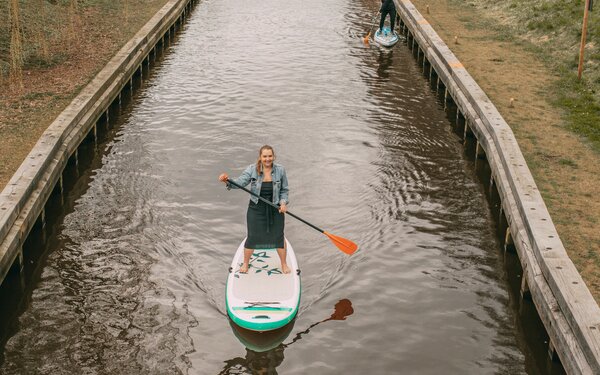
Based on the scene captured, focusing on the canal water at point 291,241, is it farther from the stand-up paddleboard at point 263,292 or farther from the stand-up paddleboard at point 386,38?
the stand-up paddleboard at point 386,38

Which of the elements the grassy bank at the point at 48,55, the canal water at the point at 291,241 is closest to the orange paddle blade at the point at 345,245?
the canal water at the point at 291,241

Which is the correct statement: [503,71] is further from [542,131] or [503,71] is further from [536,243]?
[536,243]

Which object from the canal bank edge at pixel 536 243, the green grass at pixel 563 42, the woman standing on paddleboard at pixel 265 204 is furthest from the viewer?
the green grass at pixel 563 42

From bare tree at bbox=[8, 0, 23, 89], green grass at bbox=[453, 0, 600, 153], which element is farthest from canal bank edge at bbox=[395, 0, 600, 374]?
bare tree at bbox=[8, 0, 23, 89]

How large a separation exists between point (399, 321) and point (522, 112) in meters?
9.42

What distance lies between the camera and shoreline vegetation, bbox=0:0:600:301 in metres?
16.6

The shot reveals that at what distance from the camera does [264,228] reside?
13797 millimetres

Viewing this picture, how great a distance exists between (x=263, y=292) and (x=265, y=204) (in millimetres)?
1344

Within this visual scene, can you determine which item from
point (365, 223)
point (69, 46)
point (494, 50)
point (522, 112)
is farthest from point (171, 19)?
point (365, 223)

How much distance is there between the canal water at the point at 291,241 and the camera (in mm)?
12539

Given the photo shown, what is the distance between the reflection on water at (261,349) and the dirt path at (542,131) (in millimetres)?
4188

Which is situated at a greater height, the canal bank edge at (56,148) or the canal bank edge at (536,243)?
the canal bank edge at (536,243)

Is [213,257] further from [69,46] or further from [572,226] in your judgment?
[69,46]

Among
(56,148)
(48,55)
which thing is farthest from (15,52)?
(56,148)
